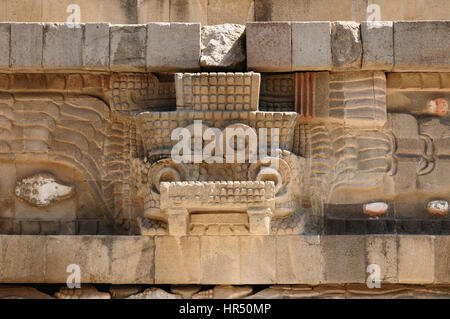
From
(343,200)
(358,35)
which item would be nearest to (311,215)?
(343,200)

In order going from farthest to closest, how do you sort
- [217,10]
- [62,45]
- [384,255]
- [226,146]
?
[217,10], [62,45], [384,255], [226,146]

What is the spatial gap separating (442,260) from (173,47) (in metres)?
3.85

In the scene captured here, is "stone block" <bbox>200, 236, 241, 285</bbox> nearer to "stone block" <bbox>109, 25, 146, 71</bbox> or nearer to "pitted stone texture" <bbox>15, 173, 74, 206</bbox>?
"pitted stone texture" <bbox>15, 173, 74, 206</bbox>

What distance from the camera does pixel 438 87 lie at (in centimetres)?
775

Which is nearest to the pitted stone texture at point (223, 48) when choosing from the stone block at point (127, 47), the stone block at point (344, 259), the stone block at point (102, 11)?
the stone block at point (127, 47)

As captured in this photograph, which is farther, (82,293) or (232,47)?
(232,47)

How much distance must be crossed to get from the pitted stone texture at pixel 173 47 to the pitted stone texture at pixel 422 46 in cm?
232

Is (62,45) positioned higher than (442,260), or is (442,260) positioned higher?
(62,45)

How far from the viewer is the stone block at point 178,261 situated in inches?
286

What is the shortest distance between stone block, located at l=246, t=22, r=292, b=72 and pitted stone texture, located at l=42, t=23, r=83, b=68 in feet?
6.45

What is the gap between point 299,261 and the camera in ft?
23.9

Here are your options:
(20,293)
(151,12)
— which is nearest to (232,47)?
(151,12)
